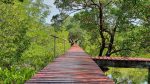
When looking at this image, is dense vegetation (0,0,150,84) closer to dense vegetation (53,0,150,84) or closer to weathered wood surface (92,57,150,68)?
dense vegetation (53,0,150,84)

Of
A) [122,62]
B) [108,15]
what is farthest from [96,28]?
[122,62]

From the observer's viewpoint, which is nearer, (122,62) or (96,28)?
(122,62)

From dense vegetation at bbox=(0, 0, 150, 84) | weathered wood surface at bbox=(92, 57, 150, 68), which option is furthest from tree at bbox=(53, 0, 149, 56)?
weathered wood surface at bbox=(92, 57, 150, 68)

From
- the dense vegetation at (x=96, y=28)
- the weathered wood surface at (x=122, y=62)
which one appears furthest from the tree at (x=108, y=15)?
the weathered wood surface at (x=122, y=62)

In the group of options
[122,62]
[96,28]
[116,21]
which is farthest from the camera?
[96,28]

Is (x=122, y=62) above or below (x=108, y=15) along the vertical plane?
below

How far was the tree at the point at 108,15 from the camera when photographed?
2322cm

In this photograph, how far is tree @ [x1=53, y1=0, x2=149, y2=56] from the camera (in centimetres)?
2322

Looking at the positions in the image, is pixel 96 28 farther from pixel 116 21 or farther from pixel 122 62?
pixel 122 62

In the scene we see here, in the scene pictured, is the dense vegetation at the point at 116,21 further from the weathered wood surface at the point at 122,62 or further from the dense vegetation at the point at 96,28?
the weathered wood surface at the point at 122,62

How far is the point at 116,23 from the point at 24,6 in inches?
510

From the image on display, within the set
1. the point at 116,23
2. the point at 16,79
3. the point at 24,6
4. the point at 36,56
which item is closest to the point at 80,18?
the point at 116,23

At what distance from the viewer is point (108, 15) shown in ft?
81.8

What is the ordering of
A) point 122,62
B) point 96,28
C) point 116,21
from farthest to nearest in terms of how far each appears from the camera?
point 96,28, point 116,21, point 122,62
